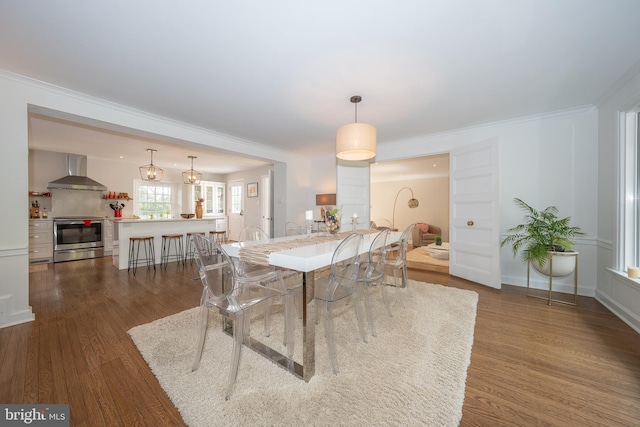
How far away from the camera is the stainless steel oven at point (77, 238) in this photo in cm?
536

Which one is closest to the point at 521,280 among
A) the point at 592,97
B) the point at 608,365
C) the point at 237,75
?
the point at 608,365

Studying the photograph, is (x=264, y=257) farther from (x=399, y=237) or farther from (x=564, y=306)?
(x=564, y=306)

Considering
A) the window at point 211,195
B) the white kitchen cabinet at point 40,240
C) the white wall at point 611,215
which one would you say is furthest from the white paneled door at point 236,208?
the white wall at point 611,215

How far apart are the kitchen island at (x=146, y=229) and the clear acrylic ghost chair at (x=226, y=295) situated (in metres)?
3.94

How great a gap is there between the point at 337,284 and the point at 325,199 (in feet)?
12.5

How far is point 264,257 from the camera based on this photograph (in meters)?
1.88

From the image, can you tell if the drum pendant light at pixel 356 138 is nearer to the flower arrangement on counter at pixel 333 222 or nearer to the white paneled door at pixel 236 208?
the flower arrangement on counter at pixel 333 222

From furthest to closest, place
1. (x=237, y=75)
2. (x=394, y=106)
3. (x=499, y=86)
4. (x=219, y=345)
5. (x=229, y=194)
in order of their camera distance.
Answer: (x=229, y=194) → (x=394, y=106) → (x=499, y=86) → (x=237, y=75) → (x=219, y=345)

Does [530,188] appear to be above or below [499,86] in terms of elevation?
below

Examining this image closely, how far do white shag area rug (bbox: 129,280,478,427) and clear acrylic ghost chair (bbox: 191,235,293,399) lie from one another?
5.8 inches

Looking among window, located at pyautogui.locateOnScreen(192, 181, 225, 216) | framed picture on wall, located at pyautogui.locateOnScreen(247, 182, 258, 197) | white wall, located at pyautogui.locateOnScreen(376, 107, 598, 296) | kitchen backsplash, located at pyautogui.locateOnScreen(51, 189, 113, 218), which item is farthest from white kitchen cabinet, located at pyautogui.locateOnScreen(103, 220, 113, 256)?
white wall, located at pyautogui.locateOnScreen(376, 107, 598, 296)

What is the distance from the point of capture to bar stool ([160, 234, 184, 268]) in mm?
5220

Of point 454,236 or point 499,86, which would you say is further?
point 454,236

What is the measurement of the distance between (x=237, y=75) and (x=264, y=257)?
1839 millimetres
